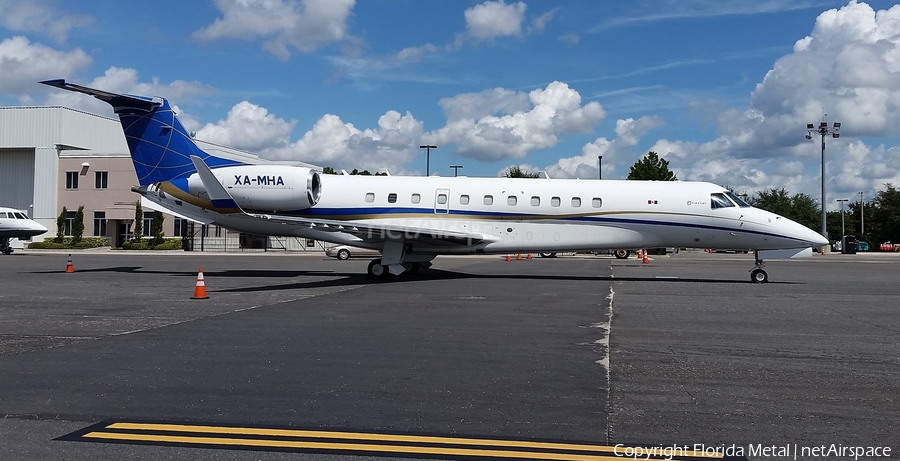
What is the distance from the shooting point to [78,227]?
56.8 metres

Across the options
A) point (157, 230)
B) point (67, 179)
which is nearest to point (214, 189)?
point (157, 230)

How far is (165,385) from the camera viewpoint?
7.13 m

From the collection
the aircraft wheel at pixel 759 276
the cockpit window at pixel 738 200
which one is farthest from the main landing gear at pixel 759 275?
the cockpit window at pixel 738 200

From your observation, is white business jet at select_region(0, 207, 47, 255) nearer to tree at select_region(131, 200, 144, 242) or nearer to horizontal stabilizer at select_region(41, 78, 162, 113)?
tree at select_region(131, 200, 144, 242)

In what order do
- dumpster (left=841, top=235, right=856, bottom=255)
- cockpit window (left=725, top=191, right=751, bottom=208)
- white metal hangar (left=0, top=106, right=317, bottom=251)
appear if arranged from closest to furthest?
cockpit window (left=725, top=191, right=751, bottom=208), dumpster (left=841, top=235, right=856, bottom=255), white metal hangar (left=0, top=106, right=317, bottom=251)

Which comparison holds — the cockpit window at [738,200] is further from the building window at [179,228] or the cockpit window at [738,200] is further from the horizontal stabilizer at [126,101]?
the building window at [179,228]

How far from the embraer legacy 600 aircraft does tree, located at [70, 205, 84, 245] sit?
3839 centimetres

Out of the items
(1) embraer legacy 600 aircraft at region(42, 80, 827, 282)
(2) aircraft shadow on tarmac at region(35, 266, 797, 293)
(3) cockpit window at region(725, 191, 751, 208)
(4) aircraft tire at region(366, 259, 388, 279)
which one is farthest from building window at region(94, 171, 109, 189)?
(3) cockpit window at region(725, 191, 751, 208)

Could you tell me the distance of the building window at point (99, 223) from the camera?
197ft

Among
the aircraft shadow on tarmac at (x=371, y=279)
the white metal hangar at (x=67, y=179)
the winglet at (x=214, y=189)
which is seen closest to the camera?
the aircraft shadow on tarmac at (x=371, y=279)

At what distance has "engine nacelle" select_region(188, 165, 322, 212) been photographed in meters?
21.5

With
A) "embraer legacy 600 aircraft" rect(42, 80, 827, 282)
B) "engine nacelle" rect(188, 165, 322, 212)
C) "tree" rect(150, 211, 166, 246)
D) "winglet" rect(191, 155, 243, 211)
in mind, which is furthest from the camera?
"tree" rect(150, 211, 166, 246)

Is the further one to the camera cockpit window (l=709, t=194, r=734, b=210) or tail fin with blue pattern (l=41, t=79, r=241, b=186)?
tail fin with blue pattern (l=41, t=79, r=241, b=186)

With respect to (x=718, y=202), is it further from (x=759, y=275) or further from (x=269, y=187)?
(x=269, y=187)
